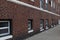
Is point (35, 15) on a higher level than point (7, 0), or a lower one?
lower

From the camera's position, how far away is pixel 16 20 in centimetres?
1076

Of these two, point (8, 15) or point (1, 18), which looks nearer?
point (1, 18)

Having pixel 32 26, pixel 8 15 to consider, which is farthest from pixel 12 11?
pixel 32 26

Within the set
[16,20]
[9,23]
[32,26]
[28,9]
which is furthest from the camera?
[32,26]

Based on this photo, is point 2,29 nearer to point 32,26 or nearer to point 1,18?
point 1,18

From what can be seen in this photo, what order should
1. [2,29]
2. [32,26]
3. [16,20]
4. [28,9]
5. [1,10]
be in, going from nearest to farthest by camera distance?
[1,10]
[2,29]
[16,20]
[28,9]
[32,26]

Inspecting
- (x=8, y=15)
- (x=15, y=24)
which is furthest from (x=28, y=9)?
(x=8, y=15)

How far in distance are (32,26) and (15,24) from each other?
13.6 ft

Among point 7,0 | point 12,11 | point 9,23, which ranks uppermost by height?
point 7,0

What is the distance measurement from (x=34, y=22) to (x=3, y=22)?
19.1 feet

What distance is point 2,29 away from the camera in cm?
947

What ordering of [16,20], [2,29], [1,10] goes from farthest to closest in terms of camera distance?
[16,20]
[2,29]
[1,10]

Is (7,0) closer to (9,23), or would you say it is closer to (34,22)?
(9,23)

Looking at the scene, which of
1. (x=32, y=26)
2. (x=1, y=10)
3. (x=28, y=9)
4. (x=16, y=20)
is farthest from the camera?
(x=32, y=26)
